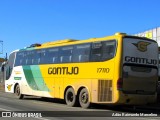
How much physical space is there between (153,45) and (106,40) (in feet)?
7.43

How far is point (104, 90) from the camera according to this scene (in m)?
19.2

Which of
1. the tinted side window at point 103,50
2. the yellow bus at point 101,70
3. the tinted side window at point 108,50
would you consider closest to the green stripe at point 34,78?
the yellow bus at point 101,70

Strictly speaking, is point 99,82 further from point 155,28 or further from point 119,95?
point 155,28

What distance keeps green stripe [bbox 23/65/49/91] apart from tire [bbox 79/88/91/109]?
4.23 m

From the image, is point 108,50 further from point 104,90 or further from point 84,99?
point 84,99

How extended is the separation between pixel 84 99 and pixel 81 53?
2382mm

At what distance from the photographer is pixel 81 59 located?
21.2 m

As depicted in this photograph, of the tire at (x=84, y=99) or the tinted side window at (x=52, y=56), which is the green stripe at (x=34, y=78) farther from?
the tire at (x=84, y=99)

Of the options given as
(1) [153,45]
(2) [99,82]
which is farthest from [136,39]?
(2) [99,82]

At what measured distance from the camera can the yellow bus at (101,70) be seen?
61.1 feet

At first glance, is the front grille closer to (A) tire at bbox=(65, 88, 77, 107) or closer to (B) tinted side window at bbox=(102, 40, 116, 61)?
(B) tinted side window at bbox=(102, 40, 116, 61)

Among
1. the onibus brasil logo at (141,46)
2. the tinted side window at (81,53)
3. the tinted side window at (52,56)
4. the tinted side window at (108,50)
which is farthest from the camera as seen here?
the tinted side window at (52,56)

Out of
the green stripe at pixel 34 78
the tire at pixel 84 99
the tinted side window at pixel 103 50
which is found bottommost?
the tire at pixel 84 99

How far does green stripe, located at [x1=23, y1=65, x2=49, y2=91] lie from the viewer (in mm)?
25328
